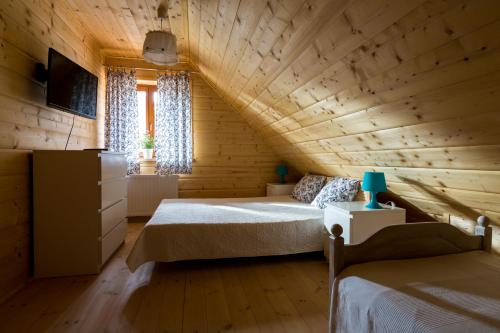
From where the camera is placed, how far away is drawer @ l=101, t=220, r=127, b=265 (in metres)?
2.58

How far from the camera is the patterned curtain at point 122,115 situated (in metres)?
4.20

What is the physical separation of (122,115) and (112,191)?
180cm

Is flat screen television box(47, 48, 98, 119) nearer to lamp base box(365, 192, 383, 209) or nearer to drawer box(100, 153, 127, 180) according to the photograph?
drawer box(100, 153, 127, 180)

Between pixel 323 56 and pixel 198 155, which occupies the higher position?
pixel 323 56

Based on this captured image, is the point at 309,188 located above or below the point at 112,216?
above

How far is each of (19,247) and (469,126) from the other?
3.19 metres

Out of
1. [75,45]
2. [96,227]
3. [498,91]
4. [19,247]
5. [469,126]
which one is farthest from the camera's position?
[75,45]

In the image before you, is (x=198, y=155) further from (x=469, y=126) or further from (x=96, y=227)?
(x=469, y=126)

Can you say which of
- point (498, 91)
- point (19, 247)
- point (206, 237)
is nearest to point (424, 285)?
point (498, 91)

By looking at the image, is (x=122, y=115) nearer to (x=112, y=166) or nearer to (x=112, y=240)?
(x=112, y=166)

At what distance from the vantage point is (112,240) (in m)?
2.84

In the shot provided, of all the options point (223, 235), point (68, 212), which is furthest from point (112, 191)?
point (223, 235)

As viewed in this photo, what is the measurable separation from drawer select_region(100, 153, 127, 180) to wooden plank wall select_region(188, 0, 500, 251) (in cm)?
156

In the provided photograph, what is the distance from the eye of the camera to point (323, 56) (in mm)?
1769
